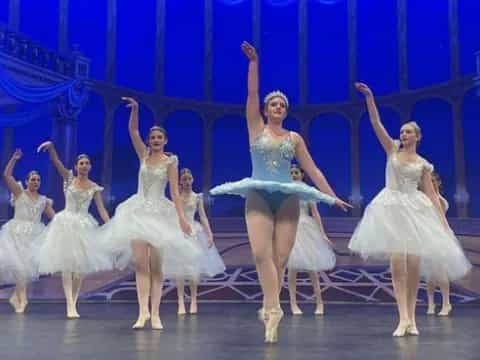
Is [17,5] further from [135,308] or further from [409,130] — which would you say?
[409,130]

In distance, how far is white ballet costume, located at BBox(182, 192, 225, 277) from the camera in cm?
590

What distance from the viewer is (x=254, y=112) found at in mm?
3605

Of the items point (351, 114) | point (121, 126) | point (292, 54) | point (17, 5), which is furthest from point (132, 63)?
point (351, 114)

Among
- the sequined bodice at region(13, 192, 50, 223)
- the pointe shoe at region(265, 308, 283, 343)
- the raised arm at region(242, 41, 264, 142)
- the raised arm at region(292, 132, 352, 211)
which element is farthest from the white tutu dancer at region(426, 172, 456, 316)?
the sequined bodice at region(13, 192, 50, 223)

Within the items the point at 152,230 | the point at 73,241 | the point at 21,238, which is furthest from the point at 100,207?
the point at 152,230

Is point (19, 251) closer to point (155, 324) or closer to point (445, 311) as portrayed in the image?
point (155, 324)

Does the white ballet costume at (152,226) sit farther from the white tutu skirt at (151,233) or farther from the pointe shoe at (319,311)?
the pointe shoe at (319,311)

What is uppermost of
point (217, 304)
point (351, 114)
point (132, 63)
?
point (132, 63)

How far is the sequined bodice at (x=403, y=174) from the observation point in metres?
4.08

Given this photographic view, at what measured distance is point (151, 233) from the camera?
13.9ft

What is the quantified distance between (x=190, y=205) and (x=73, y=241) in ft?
4.61

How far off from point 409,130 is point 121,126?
32.7 ft

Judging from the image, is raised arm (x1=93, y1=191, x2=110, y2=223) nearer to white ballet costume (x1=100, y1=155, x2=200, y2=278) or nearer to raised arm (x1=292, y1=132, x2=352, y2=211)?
white ballet costume (x1=100, y1=155, x2=200, y2=278)

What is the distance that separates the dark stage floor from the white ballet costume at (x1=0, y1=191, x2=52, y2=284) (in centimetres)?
45
